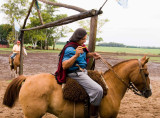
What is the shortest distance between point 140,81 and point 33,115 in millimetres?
2150

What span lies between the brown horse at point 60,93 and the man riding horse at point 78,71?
7.3 inches

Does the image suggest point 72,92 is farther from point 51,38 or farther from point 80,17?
point 51,38

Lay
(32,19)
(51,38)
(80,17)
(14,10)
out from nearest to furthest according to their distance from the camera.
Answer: (80,17)
(32,19)
(14,10)
(51,38)

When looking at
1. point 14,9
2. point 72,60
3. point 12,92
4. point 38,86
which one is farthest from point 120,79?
point 14,9

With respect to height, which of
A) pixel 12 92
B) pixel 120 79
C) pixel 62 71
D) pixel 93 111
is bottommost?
pixel 93 111

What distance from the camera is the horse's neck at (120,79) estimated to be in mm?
3654

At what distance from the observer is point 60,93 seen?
3354 millimetres

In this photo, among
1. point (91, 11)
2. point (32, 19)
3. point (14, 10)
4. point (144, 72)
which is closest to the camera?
point (144, 72)

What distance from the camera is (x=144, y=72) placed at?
140 inches

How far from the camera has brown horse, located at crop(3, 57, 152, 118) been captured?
10.8ft

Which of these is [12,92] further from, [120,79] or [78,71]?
[120,79]

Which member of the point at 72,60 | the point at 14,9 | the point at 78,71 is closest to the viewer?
the point at 72,60

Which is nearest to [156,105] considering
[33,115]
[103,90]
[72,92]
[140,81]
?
[140,81]

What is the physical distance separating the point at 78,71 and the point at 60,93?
0.52 m
